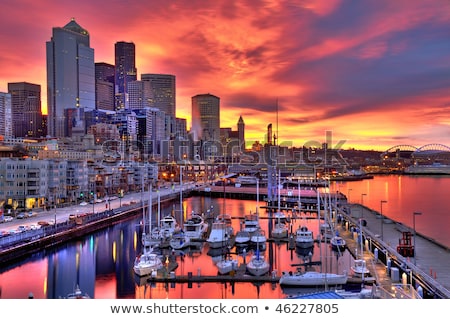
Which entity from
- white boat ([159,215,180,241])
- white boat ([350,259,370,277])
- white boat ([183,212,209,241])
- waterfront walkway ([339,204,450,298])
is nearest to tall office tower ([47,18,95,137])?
white boat ([159,215,180,241])

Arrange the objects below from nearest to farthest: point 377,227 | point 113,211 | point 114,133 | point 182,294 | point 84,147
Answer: point 182,294 < point 377,227 < point 113,211 < point 84,147 < point 114,133

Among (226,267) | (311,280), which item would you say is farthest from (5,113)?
(311,280)

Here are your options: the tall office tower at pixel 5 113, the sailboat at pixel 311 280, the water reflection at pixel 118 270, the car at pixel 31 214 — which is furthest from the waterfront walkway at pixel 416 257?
the tall office tower at pixel 5 113

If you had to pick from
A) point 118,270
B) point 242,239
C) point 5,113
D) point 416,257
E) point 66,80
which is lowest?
point 118,270

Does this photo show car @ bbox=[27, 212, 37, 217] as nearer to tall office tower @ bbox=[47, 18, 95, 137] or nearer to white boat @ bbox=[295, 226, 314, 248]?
white boat @ bbox=[295, 226, 314, 248]

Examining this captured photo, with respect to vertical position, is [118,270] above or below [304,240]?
below

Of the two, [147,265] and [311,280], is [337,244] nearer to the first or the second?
[311,280]

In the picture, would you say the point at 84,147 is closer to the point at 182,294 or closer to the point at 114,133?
the point at 114,133

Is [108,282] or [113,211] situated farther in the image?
[113,211]
